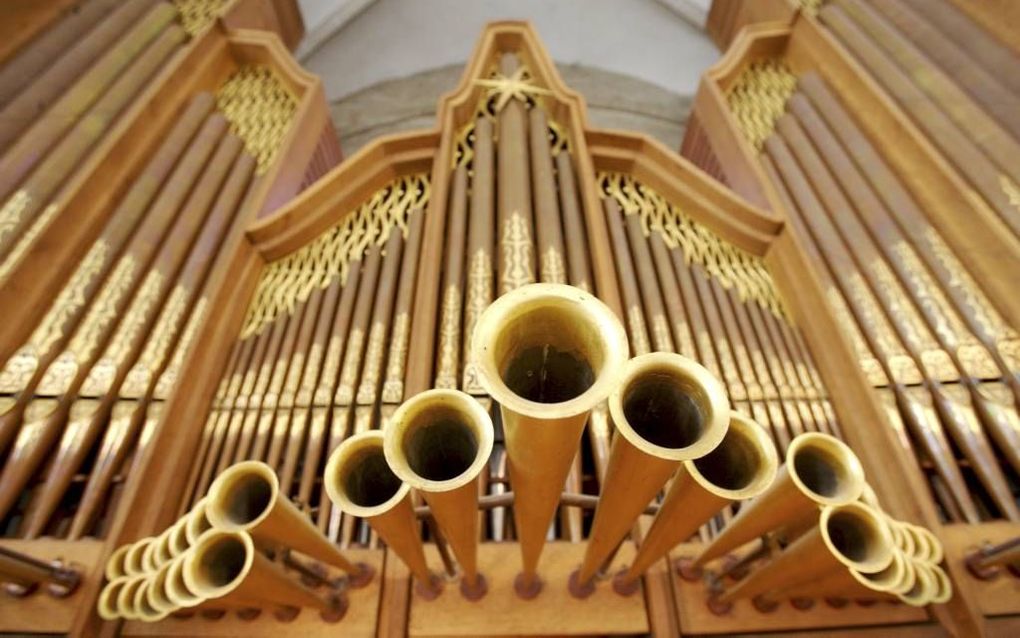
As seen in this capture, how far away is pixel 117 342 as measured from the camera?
258 cm

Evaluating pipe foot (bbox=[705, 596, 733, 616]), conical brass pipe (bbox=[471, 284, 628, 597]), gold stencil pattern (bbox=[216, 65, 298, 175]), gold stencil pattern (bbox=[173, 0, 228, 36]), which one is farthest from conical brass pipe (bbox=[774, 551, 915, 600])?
gold stencil pattern (bbox=[173, 0, 228, 36])

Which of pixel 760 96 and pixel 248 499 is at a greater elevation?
pixel 760 96

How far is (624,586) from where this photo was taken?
190 centimetres

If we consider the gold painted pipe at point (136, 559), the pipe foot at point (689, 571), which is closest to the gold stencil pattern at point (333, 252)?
the gold painted pipe at point (136, 559)

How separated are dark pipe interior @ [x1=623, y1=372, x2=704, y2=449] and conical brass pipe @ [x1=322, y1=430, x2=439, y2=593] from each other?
473 millimetres

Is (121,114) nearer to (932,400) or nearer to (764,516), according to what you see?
(764,516)

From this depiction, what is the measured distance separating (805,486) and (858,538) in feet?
0.80

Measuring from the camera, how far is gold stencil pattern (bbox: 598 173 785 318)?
10.4 ft

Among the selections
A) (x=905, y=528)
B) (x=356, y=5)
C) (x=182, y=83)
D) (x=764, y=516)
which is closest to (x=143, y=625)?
(x=764, y=516)

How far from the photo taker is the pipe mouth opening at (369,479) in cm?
146

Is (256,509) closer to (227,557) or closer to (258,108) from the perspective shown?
(227,557)

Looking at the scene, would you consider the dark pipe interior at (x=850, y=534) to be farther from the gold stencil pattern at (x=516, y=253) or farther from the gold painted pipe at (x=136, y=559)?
the gold painted pipe at (x=136, y=559)

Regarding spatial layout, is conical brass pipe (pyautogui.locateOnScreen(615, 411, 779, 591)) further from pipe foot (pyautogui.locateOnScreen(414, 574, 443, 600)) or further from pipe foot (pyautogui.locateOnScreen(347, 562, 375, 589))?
pipe foot (pyautogui.locateOnScreen(347, 562, 375, 589))

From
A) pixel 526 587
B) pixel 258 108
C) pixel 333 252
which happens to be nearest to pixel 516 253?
pixel 333 252
